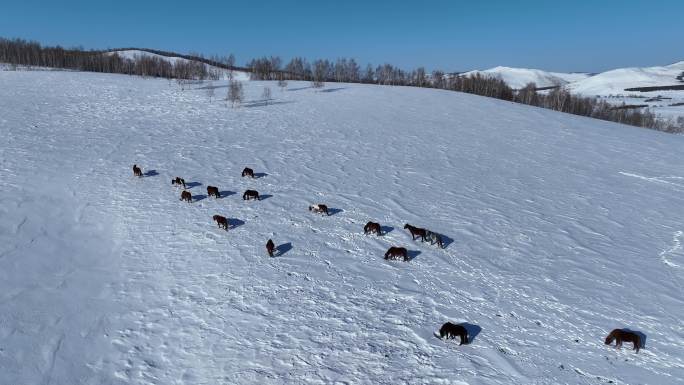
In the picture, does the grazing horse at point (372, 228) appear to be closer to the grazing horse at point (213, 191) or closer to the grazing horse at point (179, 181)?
the grazing horse at point (213, 191)

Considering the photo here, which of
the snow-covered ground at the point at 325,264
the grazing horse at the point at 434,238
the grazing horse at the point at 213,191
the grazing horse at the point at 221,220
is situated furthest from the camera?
the grazing horse at the point at 213,191

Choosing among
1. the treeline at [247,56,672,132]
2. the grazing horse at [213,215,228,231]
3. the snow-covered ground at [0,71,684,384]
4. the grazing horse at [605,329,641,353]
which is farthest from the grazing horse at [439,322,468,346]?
the treeline at [247,56,672,132]

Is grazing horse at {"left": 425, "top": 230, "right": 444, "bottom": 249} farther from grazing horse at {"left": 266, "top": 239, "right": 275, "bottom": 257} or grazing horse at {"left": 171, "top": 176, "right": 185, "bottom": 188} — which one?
grazing horse at {"left": 171, "top": 176, "right": 185, "bottom": 188}

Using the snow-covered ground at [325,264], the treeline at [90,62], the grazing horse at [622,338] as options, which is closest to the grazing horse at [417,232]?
the snow-covered ground at [325,264]

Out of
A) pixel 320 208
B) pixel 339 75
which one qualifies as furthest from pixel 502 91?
pixel 320 208

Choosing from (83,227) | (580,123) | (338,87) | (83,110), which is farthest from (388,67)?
(83,227)
